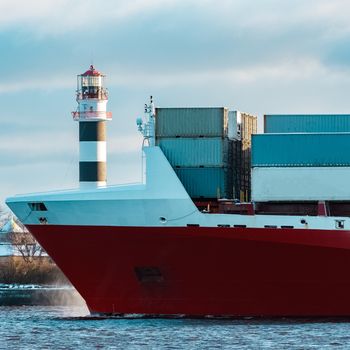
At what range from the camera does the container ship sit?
67.2 m

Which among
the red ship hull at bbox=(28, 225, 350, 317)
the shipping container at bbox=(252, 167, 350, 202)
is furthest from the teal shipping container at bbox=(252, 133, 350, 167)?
the red ship hull at bbox=(28, 225, 350, 317)

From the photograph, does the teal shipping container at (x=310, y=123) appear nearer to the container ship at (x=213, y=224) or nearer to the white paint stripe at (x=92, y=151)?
the container ship at (x=213, y=224)

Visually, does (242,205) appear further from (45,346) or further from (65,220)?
(45,346)

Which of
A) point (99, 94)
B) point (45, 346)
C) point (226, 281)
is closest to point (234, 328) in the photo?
point (226, 281)

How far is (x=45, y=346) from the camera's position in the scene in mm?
60969

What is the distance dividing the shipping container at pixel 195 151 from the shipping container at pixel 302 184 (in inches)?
75.7

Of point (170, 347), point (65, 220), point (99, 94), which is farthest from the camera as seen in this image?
point (99, 94)

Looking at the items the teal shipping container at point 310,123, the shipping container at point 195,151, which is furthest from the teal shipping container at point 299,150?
the teal shipping container at point 310,123

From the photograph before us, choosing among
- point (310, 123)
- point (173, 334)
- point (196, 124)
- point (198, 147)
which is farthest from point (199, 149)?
point (173, 334)

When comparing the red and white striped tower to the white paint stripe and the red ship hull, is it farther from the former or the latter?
the red ship hull

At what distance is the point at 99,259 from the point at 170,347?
9.84 meters

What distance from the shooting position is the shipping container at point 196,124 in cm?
6956

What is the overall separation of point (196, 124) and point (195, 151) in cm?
101

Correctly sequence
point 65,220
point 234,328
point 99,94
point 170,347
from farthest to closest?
point 99,94 < point 65,220 < point 234,328 < point 170,347
